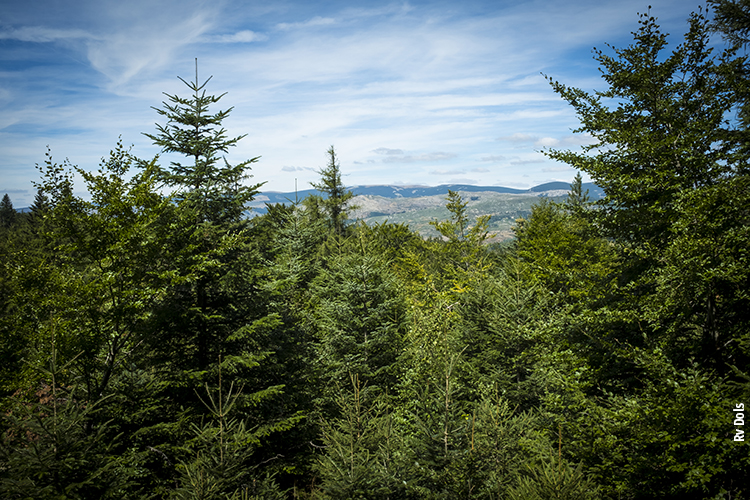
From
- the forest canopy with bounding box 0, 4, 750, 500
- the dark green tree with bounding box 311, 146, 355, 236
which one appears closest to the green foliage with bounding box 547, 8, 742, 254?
the forest canopy with bounding box 0, 4, 750, 500

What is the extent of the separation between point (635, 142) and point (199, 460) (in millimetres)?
13392

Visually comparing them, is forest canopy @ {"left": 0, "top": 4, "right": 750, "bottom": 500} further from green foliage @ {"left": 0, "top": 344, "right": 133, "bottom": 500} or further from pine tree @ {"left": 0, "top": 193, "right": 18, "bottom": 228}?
pine tree @ {"left": 0, "top": 193, "right": 18, "bottom": 228}

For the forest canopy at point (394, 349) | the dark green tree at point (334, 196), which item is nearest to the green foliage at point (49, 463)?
the forest canopy at point (394, 349)

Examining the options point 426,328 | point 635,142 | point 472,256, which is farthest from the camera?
point 472,256

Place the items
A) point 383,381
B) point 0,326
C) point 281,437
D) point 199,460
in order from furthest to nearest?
point 383,381
point 281,437
point 0,326
point 199,460

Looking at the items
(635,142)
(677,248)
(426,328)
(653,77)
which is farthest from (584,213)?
(426,328)

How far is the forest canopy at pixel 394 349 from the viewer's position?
22.5ft

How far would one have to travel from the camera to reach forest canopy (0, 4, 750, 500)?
6867 millimetres

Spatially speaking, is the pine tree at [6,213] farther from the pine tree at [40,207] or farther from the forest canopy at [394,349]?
the forest canopy at [394,349]

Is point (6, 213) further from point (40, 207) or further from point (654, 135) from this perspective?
point (654, 135)

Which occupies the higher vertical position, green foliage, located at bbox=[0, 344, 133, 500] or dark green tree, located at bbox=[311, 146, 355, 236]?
dark green tree, located at bbox=[311, 146, 355, 236]

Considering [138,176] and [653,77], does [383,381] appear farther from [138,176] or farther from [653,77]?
[653,77]

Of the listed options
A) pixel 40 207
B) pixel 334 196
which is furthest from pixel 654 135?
pixel 40 207

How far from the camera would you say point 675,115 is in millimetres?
9734
